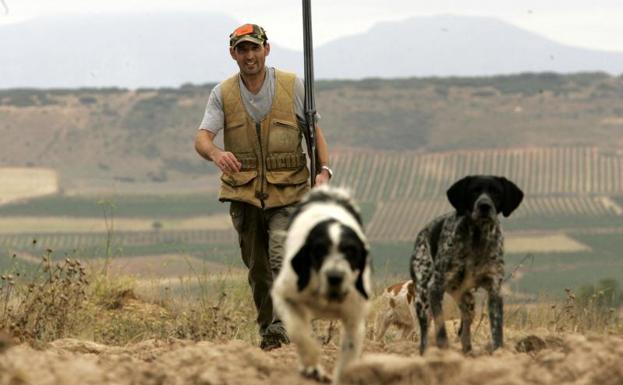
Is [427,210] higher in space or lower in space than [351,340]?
higher

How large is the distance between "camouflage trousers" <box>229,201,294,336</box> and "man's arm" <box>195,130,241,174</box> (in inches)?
19.0

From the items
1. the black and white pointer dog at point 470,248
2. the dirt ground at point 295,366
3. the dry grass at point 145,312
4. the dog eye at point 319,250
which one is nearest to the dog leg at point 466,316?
the black and white pointer dog at point 470,248

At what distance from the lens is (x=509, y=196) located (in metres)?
8.00

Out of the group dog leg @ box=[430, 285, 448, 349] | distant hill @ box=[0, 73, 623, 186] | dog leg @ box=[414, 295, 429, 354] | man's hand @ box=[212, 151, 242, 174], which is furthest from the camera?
distant hill @ box=[0, 73, 623, 186]

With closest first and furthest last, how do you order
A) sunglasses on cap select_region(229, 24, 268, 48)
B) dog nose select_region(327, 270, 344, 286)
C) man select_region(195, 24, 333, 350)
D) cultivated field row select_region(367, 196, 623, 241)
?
dog nose select_region(327, 270, 344, 286) → sunglasses on cap select_region(229, 24, 268, 48) → man select_region(195, 24, 333, 350) → cultivated field row select_region(367, 196, 623, 241)

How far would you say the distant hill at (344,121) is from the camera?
135 m

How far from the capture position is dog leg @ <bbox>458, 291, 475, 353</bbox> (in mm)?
8406

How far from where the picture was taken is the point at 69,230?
10188 cm

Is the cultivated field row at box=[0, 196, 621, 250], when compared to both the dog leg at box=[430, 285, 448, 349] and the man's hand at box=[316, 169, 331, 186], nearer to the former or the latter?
the man's hand at box=[316, 169, 331, 186]

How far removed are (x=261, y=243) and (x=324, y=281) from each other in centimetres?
306

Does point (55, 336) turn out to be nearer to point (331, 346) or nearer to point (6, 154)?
point (331, 346)

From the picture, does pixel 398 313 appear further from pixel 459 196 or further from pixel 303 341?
pixel 303 341

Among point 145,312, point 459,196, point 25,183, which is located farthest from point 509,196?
point 25,183

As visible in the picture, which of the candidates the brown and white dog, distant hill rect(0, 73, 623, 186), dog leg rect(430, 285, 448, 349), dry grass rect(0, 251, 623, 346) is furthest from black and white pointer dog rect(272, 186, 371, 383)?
distant hill rect(0, 73, 623, 186)
